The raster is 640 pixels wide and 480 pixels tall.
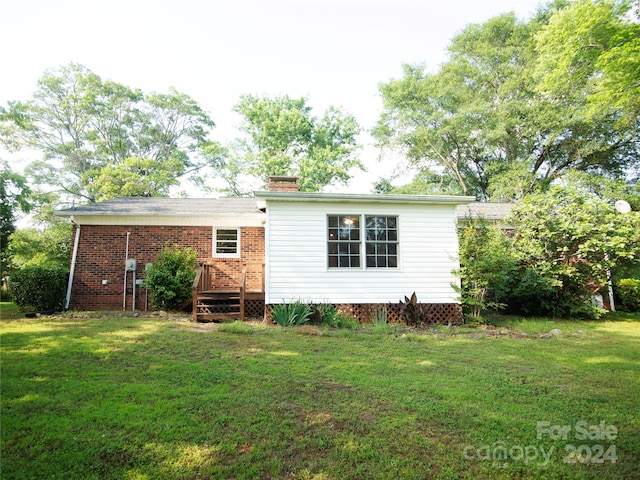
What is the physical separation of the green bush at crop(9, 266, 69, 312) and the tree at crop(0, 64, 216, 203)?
1269 cm

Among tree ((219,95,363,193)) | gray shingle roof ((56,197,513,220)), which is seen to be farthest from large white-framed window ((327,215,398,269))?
tree ((219,95,363,193))

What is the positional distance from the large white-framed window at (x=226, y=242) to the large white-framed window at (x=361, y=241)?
370 cm

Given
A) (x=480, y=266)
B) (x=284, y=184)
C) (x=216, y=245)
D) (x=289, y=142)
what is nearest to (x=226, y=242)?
(x=216, y=245)

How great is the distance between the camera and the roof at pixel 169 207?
10656 mm

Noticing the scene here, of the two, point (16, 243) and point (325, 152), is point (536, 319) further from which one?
point (16, 243)

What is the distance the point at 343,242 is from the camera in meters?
9.07

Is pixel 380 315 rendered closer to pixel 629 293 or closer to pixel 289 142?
pixel 629 293

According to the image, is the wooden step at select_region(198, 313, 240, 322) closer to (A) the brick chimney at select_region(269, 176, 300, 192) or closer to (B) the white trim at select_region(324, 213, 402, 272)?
(B) the white trim at select_region(324, 213, 402, 272)

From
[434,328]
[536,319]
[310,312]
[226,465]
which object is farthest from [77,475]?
[536,319]

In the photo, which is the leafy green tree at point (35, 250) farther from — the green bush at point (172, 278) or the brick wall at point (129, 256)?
the green bush at point (172, 278)

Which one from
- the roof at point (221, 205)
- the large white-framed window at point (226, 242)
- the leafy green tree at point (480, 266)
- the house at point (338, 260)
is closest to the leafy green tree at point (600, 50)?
the roof at point (221, 205)

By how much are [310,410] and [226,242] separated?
8533mm

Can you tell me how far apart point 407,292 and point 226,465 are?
23.7 ft

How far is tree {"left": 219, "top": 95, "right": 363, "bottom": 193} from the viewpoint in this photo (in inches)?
960
